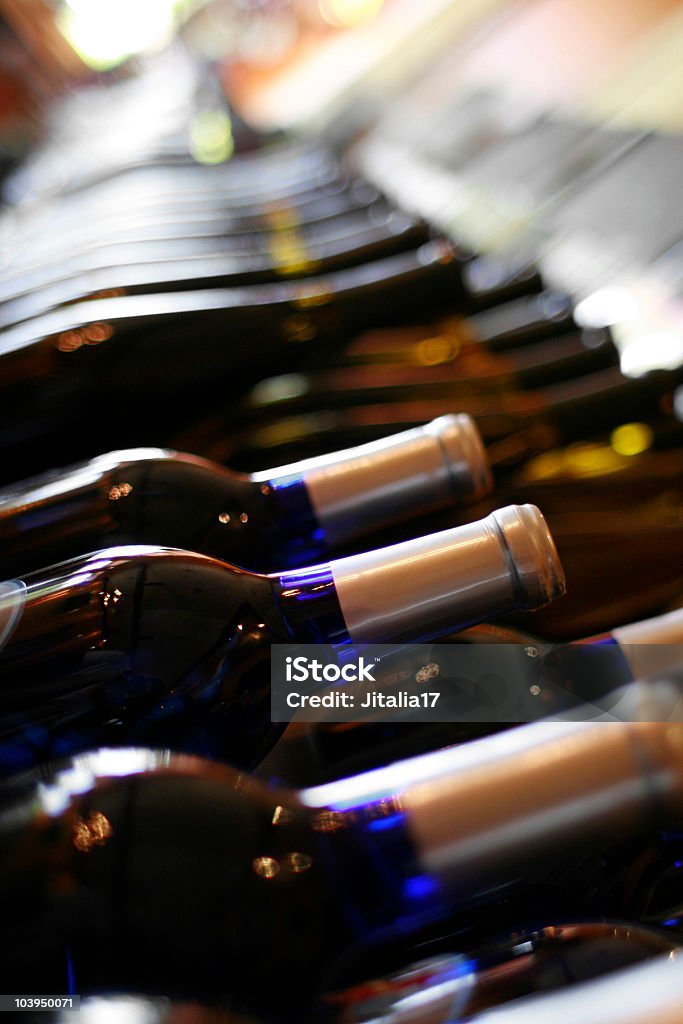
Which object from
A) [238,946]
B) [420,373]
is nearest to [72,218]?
[420,373]

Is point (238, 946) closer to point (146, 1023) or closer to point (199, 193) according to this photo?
point (146, 1023)

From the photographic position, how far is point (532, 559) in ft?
1.18

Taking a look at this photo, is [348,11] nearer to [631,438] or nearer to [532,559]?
[631,438]

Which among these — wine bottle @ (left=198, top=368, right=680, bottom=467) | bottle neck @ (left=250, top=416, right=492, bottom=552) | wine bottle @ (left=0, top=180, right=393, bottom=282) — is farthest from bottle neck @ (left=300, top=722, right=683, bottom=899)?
wine bottle @ (left=0, top=180, right=393, bottom=282)

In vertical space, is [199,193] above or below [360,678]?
above

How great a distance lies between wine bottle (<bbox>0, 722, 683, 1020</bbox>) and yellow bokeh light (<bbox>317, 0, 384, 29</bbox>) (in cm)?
248

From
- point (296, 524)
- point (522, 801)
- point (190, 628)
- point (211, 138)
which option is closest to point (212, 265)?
point (296, 524)

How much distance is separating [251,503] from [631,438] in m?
0.31

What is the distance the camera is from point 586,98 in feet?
3.76

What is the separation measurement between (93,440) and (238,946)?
51 centimetres

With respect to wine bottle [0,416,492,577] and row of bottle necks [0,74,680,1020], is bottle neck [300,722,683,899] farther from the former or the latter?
wine bottle [0,416,492,577]

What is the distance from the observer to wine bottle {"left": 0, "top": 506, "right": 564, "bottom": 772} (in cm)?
36

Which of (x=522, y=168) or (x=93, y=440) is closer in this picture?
(x=93, y=440)

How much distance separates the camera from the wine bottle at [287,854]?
0.86 feet
